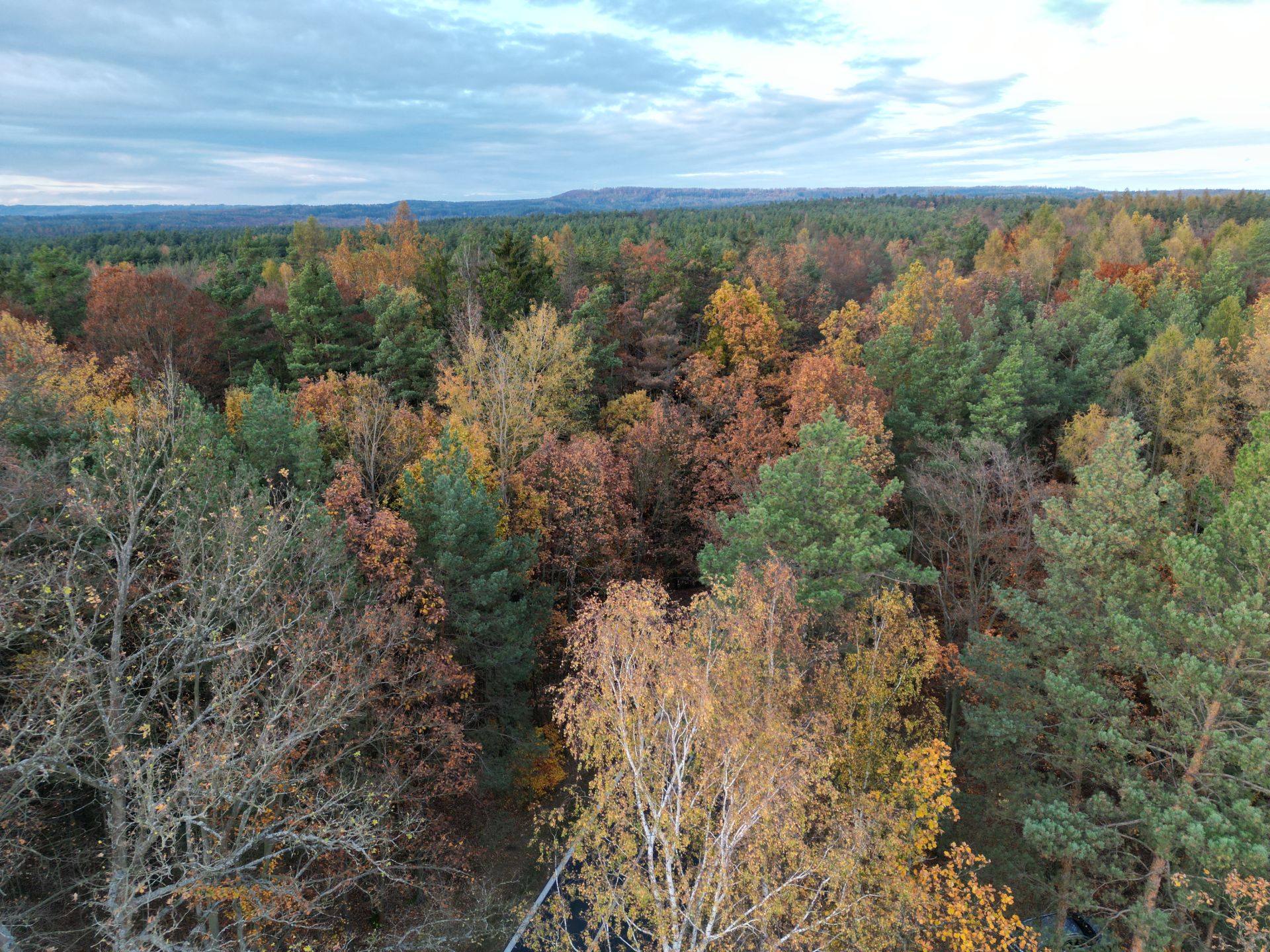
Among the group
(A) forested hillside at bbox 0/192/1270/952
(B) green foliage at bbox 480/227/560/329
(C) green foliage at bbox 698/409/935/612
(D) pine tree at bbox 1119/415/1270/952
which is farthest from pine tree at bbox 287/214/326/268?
(D) pine tree at bbox 1119/415/1270/952

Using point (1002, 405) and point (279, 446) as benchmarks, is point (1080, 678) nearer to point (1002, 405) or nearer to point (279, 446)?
point (1002, 405)

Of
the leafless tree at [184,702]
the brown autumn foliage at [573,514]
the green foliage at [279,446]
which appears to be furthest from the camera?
the brown autumn foliage at [573,514]

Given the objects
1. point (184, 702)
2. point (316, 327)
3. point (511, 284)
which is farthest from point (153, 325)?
point (184, 702)

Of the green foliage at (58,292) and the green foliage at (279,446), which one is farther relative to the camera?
the green foliage at (58,292)

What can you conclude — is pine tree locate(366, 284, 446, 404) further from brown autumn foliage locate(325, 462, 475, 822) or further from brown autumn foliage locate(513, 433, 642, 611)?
brown autumn foliage locate(325, 462, 475, 822)

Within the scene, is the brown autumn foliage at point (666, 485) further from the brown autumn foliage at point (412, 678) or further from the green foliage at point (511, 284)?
the brown autumn foliage at point (412, 678)

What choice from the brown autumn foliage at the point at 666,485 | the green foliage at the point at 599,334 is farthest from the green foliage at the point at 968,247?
the brown autumn foliage at the point at 666,485

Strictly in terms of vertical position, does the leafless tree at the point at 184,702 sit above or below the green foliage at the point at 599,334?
below
